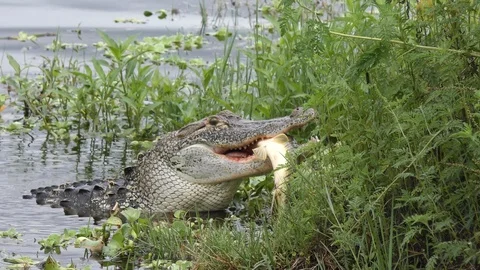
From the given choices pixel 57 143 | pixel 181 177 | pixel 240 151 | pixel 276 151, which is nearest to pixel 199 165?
pixel 181 177

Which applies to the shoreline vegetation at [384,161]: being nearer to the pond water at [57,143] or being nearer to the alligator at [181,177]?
the pond water at [57,143]

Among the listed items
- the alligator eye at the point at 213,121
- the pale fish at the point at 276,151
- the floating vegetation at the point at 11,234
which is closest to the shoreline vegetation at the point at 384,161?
the pale fish at the point at 276,151

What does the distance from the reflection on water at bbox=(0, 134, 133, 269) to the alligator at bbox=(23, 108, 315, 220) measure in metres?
0.21

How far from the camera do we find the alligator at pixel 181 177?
810 cm

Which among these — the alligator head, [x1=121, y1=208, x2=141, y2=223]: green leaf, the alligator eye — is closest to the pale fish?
the alligator head

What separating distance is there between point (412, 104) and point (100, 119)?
515 centimetres

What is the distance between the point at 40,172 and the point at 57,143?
32.8 inches

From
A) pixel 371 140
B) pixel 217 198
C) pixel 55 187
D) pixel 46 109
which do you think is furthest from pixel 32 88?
pixel 371 140

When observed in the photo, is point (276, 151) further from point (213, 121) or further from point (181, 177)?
point (181, 177)

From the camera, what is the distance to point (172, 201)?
838cm

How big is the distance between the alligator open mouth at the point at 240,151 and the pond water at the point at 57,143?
1033 mm

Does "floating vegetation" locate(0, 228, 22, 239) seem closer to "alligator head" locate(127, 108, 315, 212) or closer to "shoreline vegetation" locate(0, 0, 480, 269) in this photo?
"shoreline vegetation" locate(0, 0, 480, 269)

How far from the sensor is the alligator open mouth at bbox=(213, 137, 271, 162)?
803 centimetres

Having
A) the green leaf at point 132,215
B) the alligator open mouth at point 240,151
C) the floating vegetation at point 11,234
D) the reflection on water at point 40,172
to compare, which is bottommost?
the reflection on water at point 40,172
